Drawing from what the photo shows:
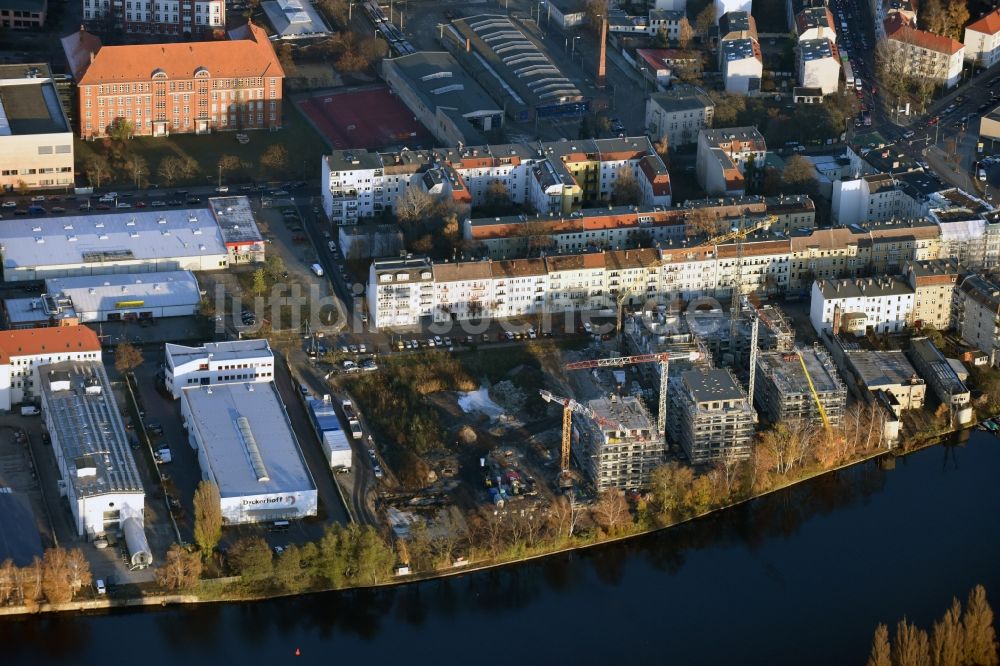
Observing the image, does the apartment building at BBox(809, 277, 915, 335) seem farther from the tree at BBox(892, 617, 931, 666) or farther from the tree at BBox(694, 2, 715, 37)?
the tree at BBox(694, 2, 715, 37)

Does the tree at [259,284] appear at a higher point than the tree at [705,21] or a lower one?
lower

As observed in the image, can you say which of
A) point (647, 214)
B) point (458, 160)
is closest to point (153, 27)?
point (458, 160)

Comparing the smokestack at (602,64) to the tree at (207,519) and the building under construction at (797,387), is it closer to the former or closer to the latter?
the building under construction at (797,387)

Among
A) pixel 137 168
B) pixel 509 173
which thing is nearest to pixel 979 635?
pixel 509 173

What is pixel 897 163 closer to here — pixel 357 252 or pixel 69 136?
pixel 357 252

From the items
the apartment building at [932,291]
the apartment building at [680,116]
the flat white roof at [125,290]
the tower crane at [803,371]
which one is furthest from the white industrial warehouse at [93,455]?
the apartment building at [680,116]

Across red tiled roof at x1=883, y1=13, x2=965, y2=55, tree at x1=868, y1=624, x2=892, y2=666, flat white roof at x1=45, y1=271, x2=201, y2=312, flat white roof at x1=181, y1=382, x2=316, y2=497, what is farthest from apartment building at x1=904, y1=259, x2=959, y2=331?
flat white roof at x1=45, y1=271, x2=201, y2=312

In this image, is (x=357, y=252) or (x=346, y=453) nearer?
(x=346, y=453)
